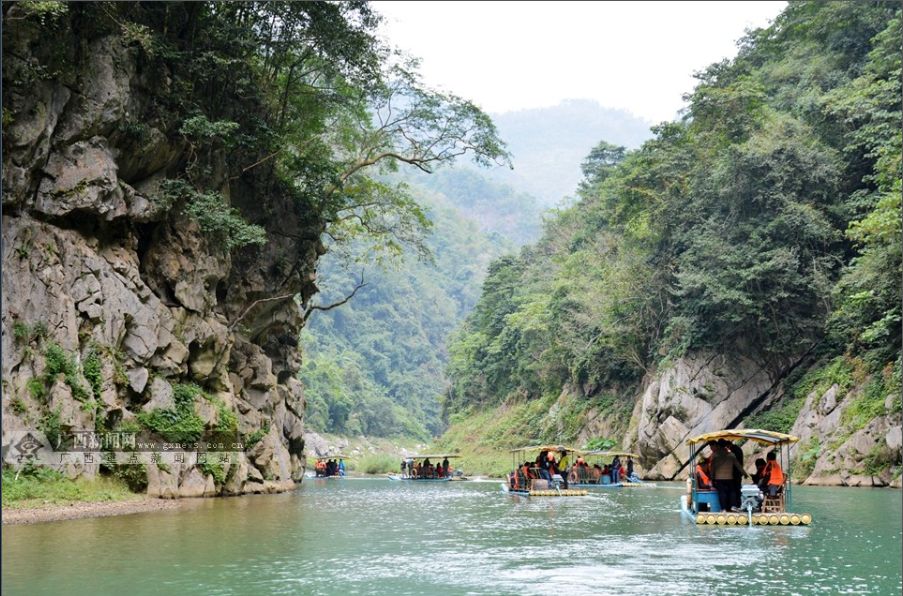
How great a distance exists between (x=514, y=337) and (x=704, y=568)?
5034cm

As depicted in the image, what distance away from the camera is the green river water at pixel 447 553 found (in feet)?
31.7

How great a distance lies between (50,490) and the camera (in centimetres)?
1641

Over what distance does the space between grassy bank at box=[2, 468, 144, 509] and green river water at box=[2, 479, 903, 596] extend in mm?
1349

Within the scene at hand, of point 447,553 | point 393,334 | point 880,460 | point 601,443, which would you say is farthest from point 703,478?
point 393,334

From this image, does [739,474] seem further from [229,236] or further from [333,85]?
[333,85]

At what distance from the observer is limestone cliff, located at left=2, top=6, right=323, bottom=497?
17656 millimetres

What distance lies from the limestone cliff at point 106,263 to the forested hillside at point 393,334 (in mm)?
42633

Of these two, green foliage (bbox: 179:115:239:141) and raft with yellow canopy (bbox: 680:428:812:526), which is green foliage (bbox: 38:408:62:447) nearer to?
green foliage (bbox: 179:115:239:141)

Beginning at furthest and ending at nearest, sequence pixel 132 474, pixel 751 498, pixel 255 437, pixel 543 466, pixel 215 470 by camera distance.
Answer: pixel 543 466
pixel 255 437
pixel 215 470
pixel 132 474
pixel 751 498

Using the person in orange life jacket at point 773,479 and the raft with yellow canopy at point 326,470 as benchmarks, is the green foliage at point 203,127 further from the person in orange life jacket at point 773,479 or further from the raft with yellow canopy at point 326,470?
the raft with yellow canopy at point 326,470

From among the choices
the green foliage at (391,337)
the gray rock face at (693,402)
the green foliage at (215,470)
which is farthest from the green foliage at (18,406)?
the green foliage at (391,337)

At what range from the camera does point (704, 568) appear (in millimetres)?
11055

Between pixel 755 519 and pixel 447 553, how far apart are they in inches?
253

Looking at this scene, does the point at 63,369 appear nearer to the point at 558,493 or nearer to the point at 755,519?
the point at 755,519
